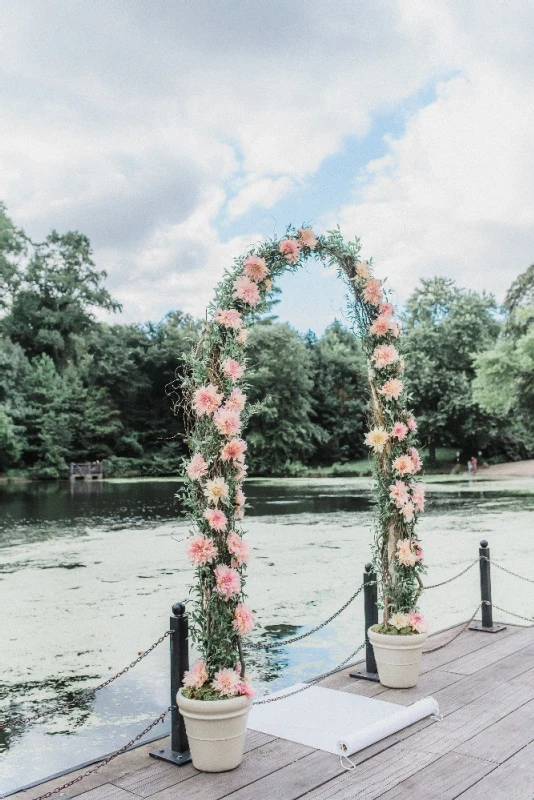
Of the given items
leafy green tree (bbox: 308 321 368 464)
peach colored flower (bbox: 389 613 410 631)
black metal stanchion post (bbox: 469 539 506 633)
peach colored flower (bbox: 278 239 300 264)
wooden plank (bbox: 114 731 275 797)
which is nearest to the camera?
wooden plank (bbox: 114 731 275 797)

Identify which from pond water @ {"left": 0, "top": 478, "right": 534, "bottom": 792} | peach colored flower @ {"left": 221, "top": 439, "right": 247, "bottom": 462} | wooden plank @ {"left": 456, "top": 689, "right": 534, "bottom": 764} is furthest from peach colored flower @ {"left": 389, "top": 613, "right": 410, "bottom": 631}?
peach colored flower @ {"left": 221, "top": 439, "right": 247, "bottom": 462}

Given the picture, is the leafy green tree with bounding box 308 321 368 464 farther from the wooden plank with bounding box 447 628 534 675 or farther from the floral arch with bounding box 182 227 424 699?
the floral arch with bounding box 182 227 424 699

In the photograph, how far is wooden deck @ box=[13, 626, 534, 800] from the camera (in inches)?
142

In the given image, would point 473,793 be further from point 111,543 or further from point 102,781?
point 111,543

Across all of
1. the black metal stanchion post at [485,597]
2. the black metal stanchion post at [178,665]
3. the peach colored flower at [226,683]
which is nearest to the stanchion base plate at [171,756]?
the black metal stanchion post at [178,665]

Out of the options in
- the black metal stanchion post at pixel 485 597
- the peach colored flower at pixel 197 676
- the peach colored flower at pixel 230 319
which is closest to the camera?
the peach colored flower at pixel 197 676

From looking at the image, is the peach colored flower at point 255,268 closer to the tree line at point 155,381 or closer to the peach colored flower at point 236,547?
the peach colored flower at point 236,547

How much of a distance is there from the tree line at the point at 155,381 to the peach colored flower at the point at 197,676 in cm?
3597

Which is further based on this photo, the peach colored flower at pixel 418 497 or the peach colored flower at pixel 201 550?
the peach colored flower at pixel 418 497

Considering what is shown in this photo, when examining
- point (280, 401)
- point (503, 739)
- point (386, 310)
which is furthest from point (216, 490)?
point (280, 401)

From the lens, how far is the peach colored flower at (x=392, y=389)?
5.39 m

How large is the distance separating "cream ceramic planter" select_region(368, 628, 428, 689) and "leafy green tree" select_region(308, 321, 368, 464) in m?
45.3

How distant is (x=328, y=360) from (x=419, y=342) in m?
10.0

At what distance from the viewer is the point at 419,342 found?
1823 inches
